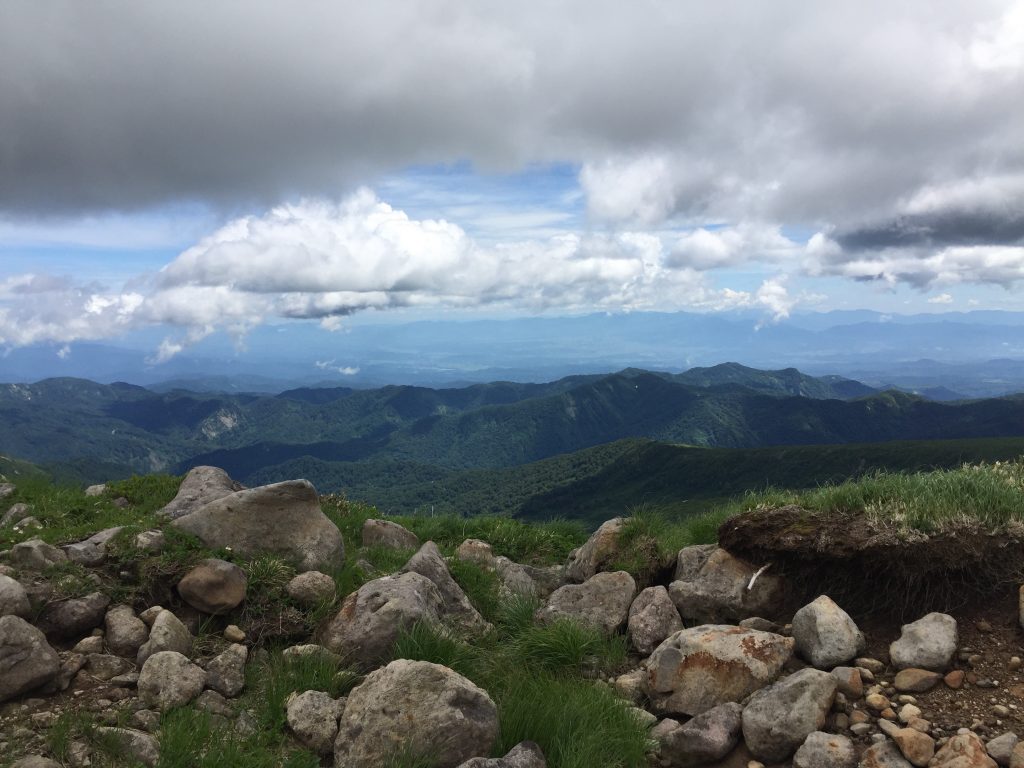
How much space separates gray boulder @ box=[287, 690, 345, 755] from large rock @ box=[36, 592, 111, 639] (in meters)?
2.84

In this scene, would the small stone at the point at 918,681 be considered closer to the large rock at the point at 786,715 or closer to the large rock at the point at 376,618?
the large rock at the point at 786,715

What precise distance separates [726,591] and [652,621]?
1080 millimetres

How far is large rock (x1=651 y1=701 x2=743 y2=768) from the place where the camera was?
5.69 metres

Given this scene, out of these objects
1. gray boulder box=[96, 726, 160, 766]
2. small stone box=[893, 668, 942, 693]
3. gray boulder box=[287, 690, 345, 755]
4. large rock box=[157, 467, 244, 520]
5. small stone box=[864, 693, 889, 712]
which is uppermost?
large rock box=[157, 467, 244, 520]

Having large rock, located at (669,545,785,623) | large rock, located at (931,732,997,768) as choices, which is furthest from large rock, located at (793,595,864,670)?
large rock, located at (931,732,997,768)

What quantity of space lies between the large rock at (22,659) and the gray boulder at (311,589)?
2.47 metres

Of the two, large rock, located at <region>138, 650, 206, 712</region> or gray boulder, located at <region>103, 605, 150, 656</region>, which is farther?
gray boulder, located at <region>103, 605, 150, 656</region>

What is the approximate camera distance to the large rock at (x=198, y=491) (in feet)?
36.7

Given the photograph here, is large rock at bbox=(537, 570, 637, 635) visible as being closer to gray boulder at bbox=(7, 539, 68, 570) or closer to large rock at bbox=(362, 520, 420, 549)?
large rock at bbox=(362, 520, 420, 549)

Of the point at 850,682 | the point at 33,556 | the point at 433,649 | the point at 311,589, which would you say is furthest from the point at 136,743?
the point at 850,682

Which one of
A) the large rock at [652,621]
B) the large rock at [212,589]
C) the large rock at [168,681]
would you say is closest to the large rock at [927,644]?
the large rock at [652,621]

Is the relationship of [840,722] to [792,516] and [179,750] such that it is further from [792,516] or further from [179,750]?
[179,750]

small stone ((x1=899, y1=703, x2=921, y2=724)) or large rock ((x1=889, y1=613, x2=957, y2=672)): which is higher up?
large rock ((x1=889, y1=613, x2=957, y2=672))

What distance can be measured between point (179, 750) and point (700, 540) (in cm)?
800
